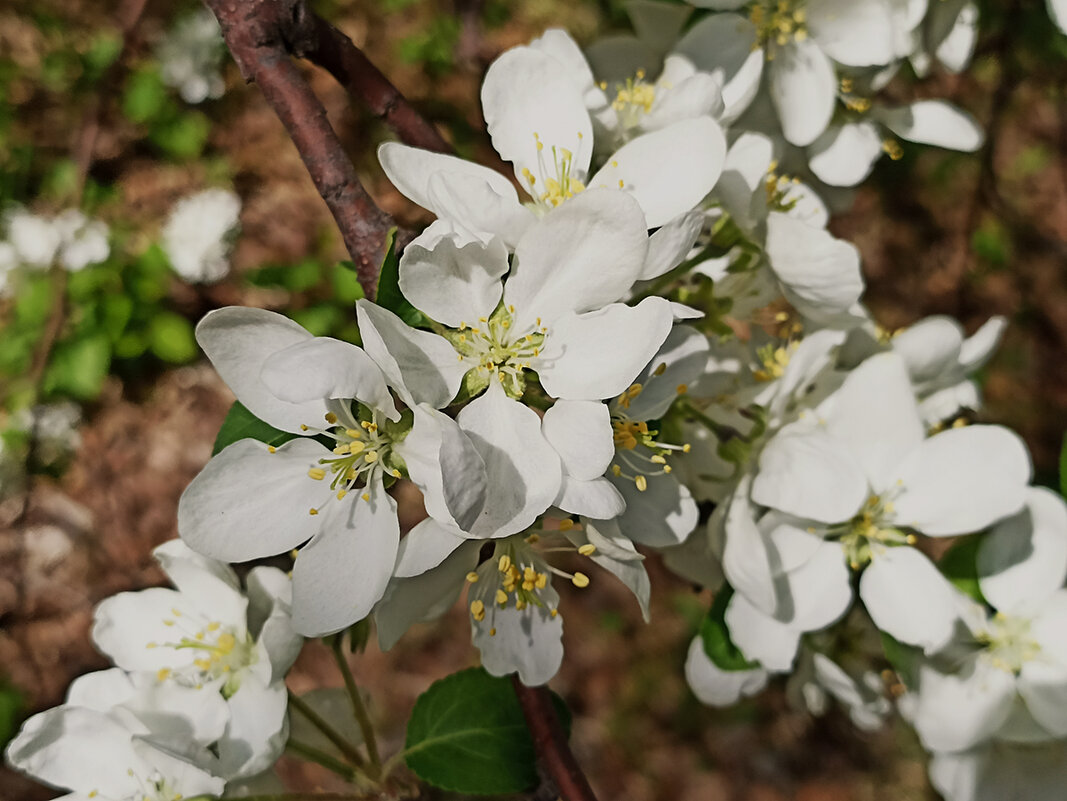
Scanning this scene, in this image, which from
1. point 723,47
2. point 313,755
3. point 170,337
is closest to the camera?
point 313,755

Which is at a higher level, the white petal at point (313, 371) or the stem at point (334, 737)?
the white petal at point (313, 371)

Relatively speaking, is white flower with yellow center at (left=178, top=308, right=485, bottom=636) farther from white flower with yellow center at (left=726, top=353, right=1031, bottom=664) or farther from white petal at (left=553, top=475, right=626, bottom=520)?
white flower with yellow center at (left=726, top=353, right=1031, bottom=664)

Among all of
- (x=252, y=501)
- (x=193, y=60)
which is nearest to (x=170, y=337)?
(x=193, y=60)

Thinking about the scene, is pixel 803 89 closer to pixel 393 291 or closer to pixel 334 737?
pixel 393 291

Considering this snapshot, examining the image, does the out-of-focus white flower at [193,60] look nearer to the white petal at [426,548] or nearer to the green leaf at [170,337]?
the green leaf at [170,337]

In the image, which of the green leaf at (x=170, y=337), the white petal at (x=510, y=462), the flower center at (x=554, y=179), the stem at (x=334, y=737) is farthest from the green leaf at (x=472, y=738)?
the green leaf at (x=170, y=337)

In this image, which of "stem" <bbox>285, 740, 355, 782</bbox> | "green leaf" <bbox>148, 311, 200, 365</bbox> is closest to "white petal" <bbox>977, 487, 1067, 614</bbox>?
"stem" <bbox>285, 740, 355, 782</bbox>
